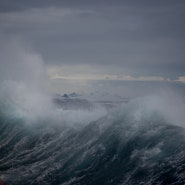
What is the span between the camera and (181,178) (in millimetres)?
199750
